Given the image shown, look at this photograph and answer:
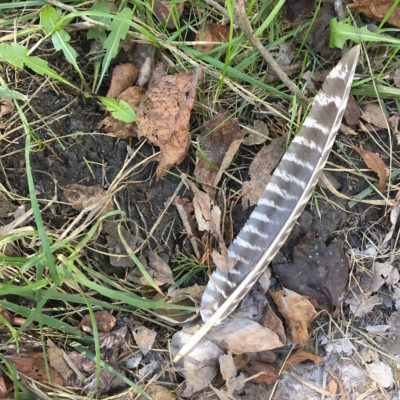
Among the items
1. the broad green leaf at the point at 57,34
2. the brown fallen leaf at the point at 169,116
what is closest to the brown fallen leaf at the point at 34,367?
the brown fallen leaf at the point at 169,116

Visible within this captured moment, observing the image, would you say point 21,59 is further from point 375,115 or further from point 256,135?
point 375,115

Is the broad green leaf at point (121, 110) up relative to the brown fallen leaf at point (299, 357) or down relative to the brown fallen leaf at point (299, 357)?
up

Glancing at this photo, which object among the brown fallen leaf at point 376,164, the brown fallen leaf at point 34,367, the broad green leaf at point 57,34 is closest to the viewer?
the brown fallen leaf at point 34,367

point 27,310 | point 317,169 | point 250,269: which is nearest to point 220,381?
point 250,269

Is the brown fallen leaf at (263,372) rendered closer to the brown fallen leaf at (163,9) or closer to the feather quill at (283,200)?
the feather quill at (283,200)

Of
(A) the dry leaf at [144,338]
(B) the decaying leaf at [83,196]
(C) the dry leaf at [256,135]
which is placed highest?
(C) the dry leaf at [256,135]

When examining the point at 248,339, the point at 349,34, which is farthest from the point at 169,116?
the point at 248,339

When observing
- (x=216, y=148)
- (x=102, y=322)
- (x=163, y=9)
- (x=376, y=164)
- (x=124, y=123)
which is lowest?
(x=102, y=322)

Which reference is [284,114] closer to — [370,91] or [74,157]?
[370,91]

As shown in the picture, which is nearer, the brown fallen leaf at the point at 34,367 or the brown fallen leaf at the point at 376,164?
the brown fallen leaf at the point at 34,367
